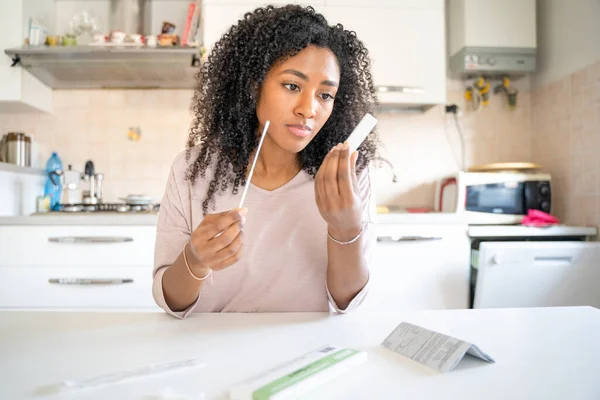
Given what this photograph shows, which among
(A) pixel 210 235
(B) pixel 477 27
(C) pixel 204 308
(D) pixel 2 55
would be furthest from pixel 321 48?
(D) pixel 2 55

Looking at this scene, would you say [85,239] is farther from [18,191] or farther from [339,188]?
[339,188]

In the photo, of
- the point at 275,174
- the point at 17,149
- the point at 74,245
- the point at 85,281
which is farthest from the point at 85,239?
the point at 275,174

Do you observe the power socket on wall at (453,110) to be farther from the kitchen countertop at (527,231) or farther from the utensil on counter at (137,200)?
the utensil on counter at (137,200)

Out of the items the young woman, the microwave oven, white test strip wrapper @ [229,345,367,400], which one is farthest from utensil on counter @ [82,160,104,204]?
white test strip wrapper @ [229,345,367,400]

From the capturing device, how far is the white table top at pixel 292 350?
509mm

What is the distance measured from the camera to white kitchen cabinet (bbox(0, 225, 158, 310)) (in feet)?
6.43

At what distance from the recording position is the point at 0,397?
492 mm

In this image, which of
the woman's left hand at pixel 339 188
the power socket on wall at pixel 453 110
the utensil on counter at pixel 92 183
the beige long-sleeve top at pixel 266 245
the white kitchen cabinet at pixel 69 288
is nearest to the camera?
the woman's left hand at pixel 339 188

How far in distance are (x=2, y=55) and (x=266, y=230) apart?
1.97 m

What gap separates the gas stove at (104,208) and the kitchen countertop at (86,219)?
195 millimetres

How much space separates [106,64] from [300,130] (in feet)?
5.69

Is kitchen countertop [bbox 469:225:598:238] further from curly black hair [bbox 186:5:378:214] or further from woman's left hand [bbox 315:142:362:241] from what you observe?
woman's left hand [bbox 315:142:362:241]

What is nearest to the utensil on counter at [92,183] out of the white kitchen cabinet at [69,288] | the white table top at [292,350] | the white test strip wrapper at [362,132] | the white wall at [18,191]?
the white wall at [18,191]

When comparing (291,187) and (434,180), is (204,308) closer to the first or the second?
(291,187)
